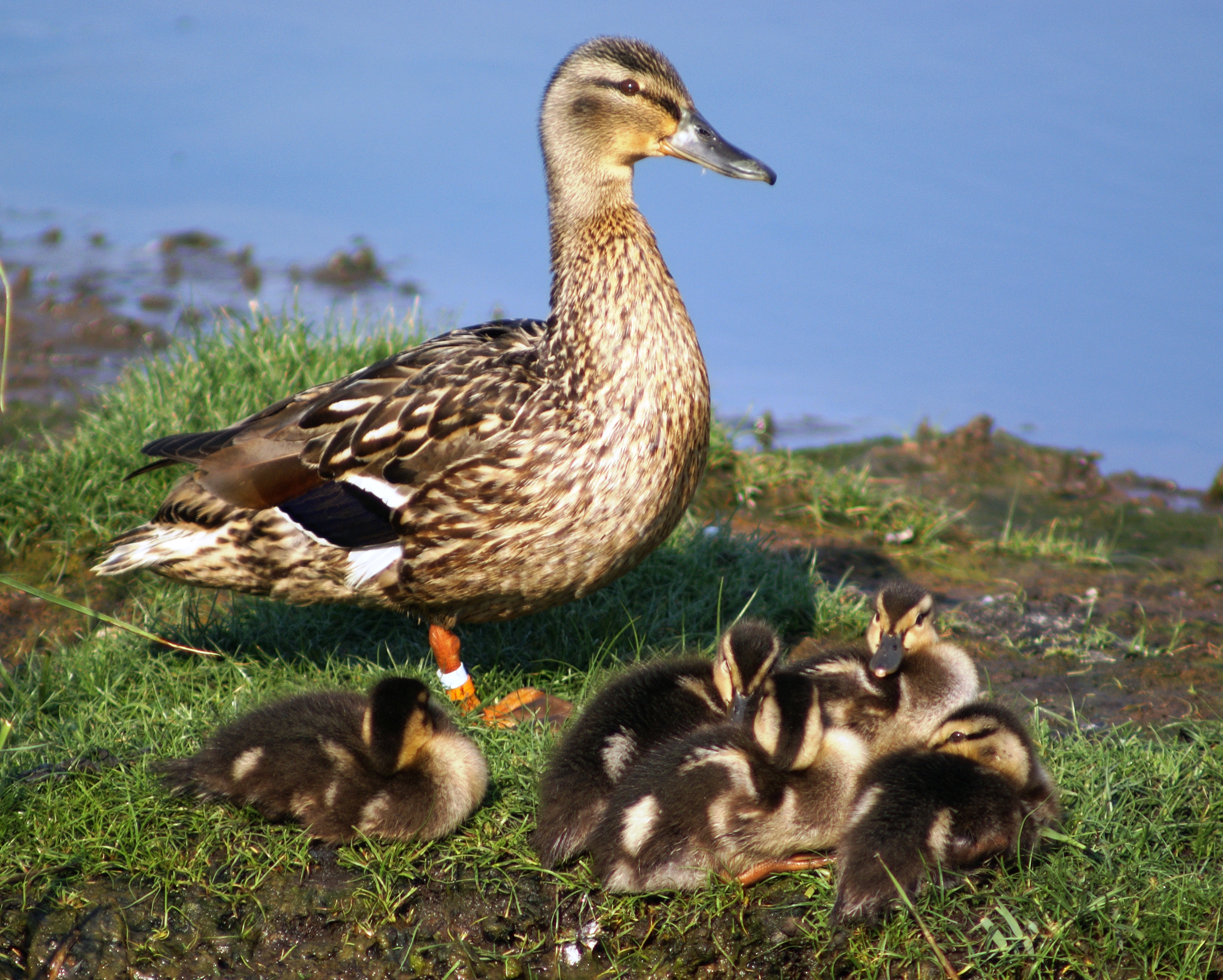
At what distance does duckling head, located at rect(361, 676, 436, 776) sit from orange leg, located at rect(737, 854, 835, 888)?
0.94 m

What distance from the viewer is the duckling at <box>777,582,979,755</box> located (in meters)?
3.63

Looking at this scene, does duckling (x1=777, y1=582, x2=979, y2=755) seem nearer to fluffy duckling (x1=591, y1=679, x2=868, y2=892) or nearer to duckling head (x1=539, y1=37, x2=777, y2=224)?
fluffy duckling (x1=591, y1=679, x2=868, y2=892)

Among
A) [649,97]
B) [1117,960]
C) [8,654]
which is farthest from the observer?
[8,654]

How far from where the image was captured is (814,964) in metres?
3.14

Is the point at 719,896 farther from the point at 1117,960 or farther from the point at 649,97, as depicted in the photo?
the point at 649,97

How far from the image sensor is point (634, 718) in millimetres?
3547

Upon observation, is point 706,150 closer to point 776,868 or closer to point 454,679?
point 454,679

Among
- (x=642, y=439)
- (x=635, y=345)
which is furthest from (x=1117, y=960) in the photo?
(x=635, y=345)

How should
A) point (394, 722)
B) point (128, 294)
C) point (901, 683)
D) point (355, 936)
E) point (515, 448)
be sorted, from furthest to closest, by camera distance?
point (128, 294), point (515, 448), point (901, 683), point (394, 722), point (355, 936)

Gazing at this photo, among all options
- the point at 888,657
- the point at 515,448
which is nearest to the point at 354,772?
the point at 515,448

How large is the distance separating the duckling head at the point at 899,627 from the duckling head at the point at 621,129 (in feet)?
4.90

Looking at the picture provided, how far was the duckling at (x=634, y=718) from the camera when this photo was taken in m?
3.33

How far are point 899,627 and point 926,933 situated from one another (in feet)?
3.02

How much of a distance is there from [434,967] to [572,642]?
1.66 meters
